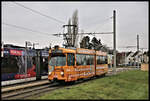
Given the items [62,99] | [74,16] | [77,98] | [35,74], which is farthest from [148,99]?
[74,16]

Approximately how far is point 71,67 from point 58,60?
3.66 ft

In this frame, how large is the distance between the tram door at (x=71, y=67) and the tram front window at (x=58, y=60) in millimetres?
375

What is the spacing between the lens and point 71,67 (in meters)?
15.4

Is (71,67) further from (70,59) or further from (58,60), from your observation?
(58,60)

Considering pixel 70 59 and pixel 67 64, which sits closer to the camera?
pixel 67 64

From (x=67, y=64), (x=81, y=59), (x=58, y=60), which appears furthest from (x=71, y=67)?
(x=81, y=59)

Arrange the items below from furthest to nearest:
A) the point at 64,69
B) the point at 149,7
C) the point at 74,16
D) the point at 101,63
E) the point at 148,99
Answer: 1. the point at 74,16
2. the point at 101,63
3. the point at 64,69
4. the point at 149,7
5. the point at 148,99

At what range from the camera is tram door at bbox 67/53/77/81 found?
15.1 metres

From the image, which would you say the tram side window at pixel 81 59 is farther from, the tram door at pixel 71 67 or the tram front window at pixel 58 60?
the tram front window at pixel 58 60

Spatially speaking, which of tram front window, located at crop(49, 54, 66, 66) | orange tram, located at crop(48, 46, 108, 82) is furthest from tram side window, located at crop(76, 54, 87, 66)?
tram front window, located at crop(49, 54, 66, 66)

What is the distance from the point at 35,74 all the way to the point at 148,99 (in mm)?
12111

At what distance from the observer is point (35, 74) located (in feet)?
61.3

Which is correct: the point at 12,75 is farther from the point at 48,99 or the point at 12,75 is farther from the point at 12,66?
the point at 48,99

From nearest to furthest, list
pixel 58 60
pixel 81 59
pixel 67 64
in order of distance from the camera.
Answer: pixel 67 64 → pixel 58 60 → pixel 81 59
